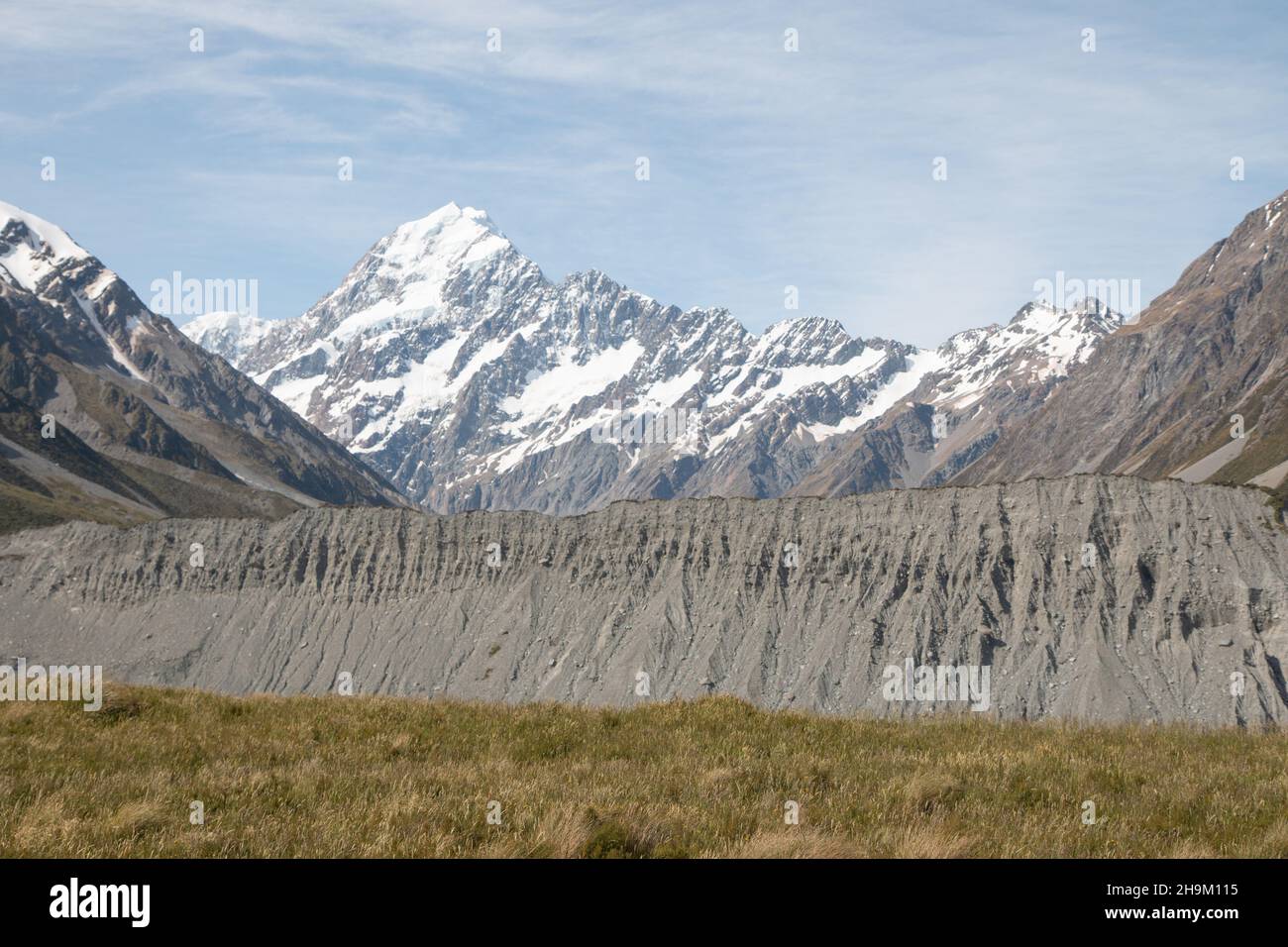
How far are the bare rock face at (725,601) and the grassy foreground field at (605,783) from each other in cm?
3912

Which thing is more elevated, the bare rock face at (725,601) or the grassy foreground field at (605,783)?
the grassy foreground field at (605,783)

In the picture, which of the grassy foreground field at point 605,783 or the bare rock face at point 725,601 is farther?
the bare rock face at point 725,601

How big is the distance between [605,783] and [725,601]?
6869 cm

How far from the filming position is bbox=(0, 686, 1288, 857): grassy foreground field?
35.5 feet

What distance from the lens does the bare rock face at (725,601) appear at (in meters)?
66.8

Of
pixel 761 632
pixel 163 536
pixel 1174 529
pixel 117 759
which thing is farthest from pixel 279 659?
pixel 117 759

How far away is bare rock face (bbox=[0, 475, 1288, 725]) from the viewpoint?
66.8 m

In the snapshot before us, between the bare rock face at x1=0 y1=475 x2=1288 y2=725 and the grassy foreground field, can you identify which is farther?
the bare rock face at x1=0 y1=475 x2=1288 y2=725

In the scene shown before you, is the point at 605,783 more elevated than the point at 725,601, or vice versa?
the point at 605,783

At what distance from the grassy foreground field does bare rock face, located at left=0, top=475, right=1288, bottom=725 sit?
39.1m

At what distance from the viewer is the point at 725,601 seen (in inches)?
3214

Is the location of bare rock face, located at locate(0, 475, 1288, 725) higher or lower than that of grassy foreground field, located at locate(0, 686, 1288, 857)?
lower
